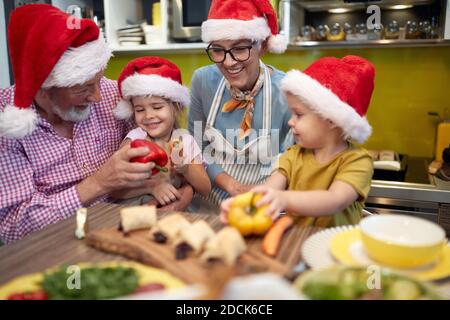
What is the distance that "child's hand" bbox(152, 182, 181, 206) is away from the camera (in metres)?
1.36

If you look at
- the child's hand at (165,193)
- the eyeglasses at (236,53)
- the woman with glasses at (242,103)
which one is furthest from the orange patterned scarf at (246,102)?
the child's hand at (165,193)

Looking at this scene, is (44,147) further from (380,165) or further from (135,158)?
(380,165)

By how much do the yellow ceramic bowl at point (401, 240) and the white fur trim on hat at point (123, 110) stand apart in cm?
100

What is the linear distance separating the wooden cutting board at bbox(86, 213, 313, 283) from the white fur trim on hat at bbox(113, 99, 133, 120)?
28.4 inches

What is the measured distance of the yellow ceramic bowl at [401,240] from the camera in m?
0.68

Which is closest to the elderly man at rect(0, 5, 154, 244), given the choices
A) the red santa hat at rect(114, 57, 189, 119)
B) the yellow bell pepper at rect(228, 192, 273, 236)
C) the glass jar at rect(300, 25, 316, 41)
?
the red santa hat at rect(114, 57, 189, 119)

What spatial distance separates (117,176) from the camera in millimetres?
1279

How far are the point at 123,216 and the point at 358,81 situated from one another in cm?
71

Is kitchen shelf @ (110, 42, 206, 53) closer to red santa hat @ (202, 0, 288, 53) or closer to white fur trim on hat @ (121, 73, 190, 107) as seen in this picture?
red santa hat @ (202, 0, 288, 53)

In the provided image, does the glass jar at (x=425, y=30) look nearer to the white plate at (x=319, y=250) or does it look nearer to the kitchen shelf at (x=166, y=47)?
the kitchen shelf at (x=166, y=47)

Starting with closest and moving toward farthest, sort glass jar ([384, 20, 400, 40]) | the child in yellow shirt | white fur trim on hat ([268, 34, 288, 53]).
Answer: the child in yellow shirt < white fur trim on hat ([268, 34, 288, 53]) < glass jar ([384, 20, 400, 40])

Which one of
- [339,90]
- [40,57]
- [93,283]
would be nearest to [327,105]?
[339,90]

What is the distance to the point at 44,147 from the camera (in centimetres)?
136

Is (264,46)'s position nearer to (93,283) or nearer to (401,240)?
(401,240)
